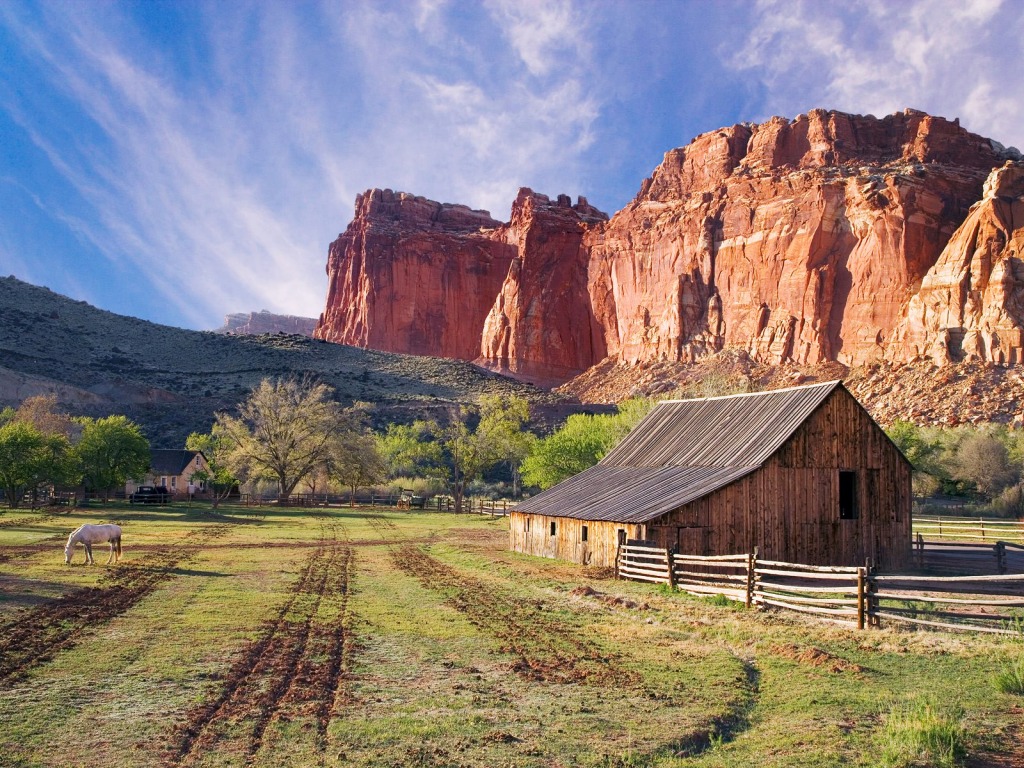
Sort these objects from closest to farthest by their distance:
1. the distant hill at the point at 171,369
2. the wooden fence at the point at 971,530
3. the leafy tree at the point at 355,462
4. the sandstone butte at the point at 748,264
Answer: the wooden fence at the point at 971,530
the leafy tree at the point at 355,462
the distant hill at the point at 171,369
the sandstone butte at the point at 748,264

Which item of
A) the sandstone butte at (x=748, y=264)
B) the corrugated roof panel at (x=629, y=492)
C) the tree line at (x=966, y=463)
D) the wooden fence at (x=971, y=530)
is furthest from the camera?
the sandstone butte at (x=748, y=264)

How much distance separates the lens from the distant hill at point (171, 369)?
2783 inches

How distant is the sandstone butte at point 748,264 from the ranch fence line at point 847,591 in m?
60.8

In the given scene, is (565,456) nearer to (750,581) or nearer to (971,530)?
(971,530)

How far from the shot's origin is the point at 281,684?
895cm

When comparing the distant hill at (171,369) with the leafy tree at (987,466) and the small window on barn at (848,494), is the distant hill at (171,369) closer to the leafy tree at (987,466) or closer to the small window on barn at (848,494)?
the leafy tree at (987,466)

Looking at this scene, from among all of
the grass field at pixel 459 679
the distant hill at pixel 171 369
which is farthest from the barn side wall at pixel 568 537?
the distant hill at pixel 171 369

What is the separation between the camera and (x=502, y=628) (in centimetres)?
1266

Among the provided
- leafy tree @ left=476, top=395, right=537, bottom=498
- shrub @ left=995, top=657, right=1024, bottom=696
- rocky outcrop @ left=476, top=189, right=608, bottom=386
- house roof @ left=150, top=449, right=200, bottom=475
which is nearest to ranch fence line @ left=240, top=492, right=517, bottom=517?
leafy tree @ left=476, top=395, right=537, bottom=498

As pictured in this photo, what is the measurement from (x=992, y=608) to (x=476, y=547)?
15750mm

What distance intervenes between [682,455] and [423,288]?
125m

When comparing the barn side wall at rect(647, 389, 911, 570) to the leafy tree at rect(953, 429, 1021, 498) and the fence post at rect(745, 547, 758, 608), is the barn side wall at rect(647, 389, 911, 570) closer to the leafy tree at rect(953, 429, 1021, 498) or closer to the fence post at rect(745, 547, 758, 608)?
the fence post at rect(745, 547, 758, 608)

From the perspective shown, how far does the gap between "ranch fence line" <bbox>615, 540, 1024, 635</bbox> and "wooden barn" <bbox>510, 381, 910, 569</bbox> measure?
105 cm

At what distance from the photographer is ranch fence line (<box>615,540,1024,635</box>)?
12758 mm
